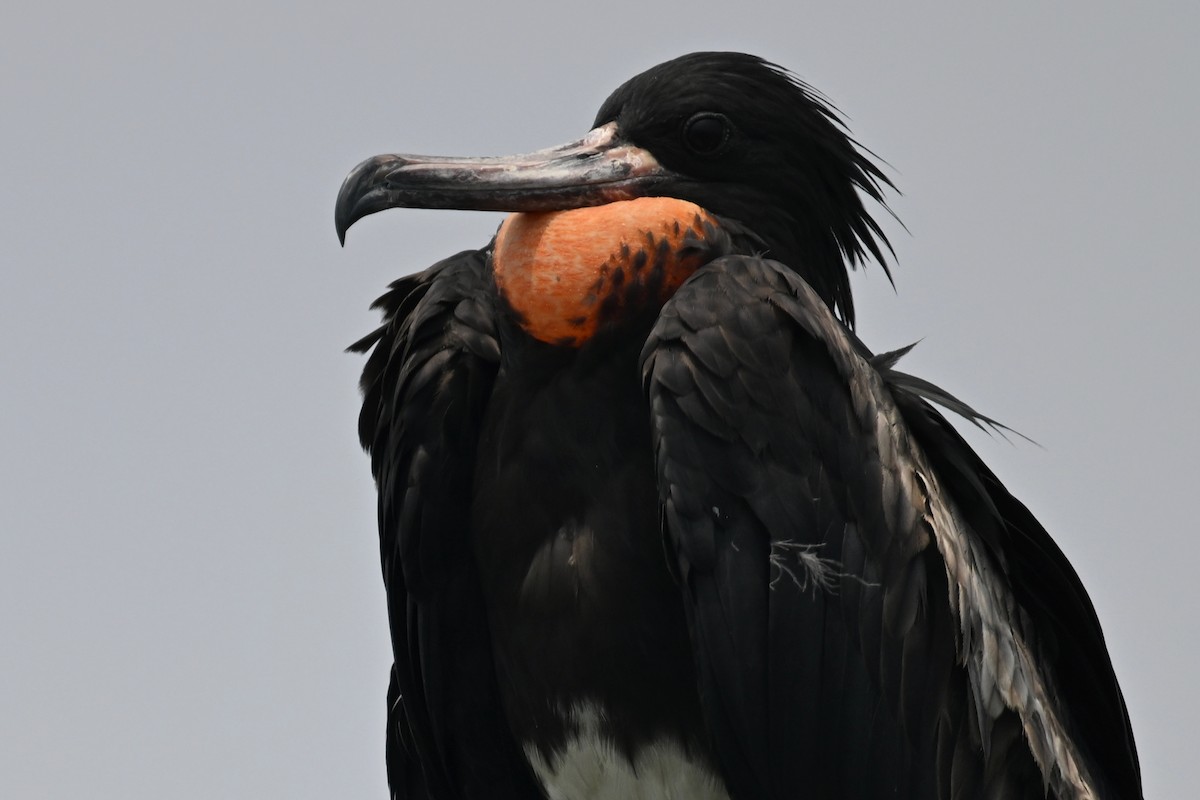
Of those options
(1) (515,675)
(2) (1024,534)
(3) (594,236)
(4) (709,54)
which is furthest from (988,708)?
(4) (709,54)

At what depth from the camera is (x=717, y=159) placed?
20.9 feet

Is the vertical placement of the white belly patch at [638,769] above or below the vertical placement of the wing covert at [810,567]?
below

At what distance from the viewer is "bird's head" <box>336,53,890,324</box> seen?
627 centimetres

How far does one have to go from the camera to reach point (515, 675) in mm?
6105

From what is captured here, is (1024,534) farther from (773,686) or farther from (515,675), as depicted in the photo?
(515,675)

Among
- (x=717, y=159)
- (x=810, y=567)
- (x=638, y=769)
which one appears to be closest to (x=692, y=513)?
(x=810, y=567)

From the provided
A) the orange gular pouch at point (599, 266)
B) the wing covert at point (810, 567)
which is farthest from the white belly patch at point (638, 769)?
the orange gular pouch at point (599, 266)

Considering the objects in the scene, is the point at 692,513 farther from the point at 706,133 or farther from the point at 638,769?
the point at 706,133

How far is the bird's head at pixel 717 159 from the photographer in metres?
6.27

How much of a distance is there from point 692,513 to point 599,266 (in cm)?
80

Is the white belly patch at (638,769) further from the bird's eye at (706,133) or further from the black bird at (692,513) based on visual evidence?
the bird's eye at (706,133)

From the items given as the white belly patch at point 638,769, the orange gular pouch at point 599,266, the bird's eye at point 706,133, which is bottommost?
the white belly patch at point 638,769

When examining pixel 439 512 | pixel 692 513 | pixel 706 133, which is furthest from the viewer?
pixel 706 133

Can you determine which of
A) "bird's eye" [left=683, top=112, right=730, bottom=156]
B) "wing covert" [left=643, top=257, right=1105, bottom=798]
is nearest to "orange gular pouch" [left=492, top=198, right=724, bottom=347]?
"wing covert" [left=643, top=257, right=1105, bottom=798]
